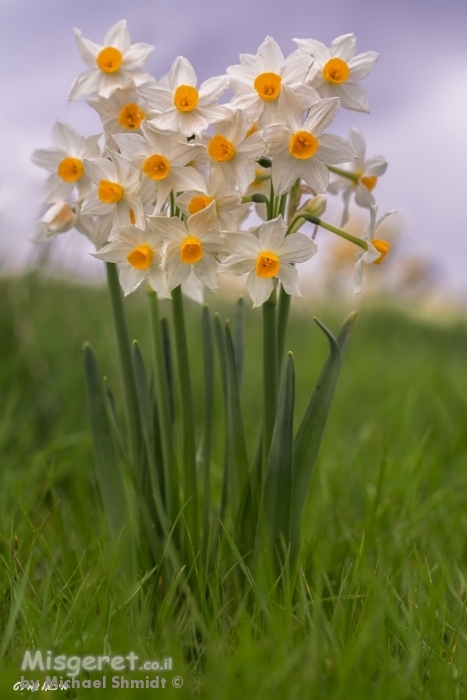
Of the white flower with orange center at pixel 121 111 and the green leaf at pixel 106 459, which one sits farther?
the green leaf at pixel 106 459

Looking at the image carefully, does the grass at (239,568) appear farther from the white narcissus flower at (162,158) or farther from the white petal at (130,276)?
the white narcissus flower at (162,158)

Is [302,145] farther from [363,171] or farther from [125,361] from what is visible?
[125,361]

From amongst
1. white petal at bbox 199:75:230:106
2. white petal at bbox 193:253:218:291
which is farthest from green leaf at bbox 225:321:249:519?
white petal at bbox 199:75:230:106

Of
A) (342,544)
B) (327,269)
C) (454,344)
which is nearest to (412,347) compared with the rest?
(454,344)

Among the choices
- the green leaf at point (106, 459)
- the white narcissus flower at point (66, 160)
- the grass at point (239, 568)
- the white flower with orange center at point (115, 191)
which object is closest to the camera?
the grass at point (239, 568)

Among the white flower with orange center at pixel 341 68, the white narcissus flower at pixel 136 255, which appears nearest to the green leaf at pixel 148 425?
the white narcissus flower at pixel 136 255

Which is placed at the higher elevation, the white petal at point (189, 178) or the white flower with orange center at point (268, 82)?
the white flower with orange center at point (268, 82)

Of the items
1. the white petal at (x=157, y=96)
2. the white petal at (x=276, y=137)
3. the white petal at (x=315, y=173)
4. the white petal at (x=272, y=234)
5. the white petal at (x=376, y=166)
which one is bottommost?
the white petal at (x=272, y=234)
